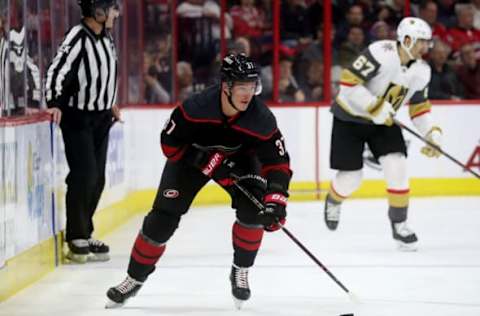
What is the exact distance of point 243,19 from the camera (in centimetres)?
963

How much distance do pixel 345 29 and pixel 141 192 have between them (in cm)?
223

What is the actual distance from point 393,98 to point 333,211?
96cm

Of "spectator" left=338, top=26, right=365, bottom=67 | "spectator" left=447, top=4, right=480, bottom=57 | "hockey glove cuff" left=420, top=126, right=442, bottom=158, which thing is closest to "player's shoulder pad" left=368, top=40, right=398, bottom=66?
"hockey glove cuff" left=420, top=126, right=442, bottom=158

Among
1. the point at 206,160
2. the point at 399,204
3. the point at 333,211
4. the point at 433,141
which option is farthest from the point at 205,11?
the point at 206,160

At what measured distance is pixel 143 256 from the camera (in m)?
4.56

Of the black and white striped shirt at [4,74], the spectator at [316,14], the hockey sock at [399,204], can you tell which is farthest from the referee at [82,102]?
the spectator at [316,14]

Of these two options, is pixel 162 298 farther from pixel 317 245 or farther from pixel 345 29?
pixel 345 29

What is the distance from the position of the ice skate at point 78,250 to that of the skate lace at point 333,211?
6.03 feet

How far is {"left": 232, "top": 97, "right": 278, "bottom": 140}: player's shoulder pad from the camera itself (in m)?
4.33

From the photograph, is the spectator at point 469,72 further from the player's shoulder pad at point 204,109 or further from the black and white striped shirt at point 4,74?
the player's shoulder pad at point 204,109

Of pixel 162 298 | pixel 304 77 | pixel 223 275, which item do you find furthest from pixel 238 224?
pixel 304 77

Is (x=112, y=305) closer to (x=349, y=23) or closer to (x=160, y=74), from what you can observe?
(x=160, y=74)

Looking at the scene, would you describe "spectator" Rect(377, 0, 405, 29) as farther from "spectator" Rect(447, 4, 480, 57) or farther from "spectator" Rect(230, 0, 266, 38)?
"spectator" Rect(230, 0, 266, 38)

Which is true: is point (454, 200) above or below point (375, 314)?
below
